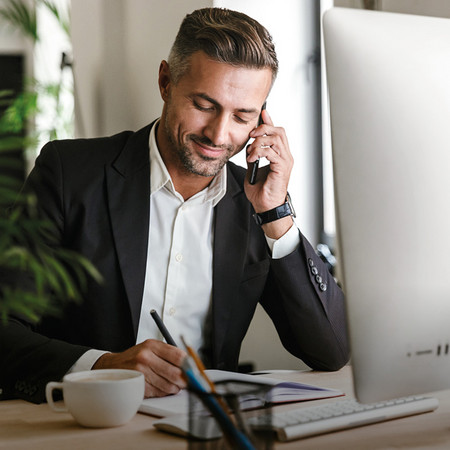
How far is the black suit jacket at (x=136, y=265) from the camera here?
1449mm

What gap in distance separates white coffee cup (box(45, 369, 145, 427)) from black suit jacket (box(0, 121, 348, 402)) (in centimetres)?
49

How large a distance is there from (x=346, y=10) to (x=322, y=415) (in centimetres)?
50

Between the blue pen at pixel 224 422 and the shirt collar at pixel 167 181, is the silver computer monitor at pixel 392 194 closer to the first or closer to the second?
the blue pen at pixel 224 422

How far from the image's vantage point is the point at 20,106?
0.59 metres

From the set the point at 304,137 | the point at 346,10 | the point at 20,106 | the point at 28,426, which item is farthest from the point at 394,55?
the point at 304,137

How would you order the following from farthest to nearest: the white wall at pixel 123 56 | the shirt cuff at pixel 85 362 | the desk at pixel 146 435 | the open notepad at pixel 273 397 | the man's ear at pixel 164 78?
1. the white wall at pixel 123 56
2. the man's ear at pixel 164 78
3. the shirt cuff at pixel 85 362
4. the open notepad at pixel 273 397
5. the desk at pixel 146 435

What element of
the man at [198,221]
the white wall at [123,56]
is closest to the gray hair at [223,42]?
the man at [198,221]

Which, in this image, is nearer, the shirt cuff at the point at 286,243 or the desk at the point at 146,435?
the desk at the point at 146,435

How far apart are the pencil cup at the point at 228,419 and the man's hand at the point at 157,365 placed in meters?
→ 0.40

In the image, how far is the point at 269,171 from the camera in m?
1.57

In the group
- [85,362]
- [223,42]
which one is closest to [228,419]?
[85,362]

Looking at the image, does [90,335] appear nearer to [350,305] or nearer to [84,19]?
[350,305]

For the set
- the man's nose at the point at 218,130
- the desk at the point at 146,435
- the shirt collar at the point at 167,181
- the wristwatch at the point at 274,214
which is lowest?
the desk at the point at 146,435

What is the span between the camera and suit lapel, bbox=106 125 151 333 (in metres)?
1.45
